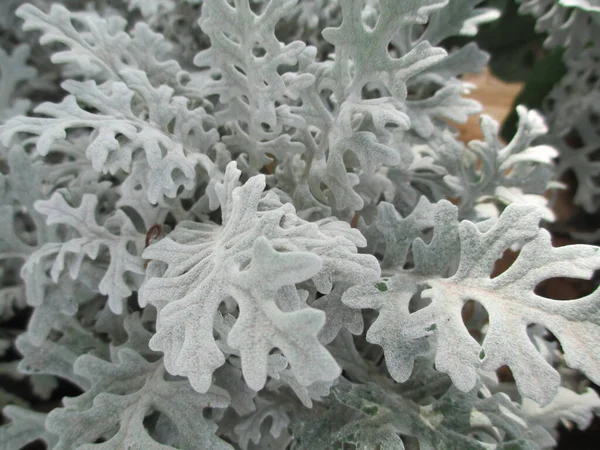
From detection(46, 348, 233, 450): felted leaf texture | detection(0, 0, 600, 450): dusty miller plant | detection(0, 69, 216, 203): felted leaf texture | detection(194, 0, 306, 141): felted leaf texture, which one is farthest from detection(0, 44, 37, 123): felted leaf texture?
detection(46, 348, 233, 450): felted leaf texture

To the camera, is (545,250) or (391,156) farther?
(391,156)

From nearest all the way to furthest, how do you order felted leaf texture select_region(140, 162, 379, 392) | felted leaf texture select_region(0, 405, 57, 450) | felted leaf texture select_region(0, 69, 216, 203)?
felted leaf texture select_region(140, 162, 379, 392)
felted leaf texture select_region(0, 69, 216, 203)
felted leaf texture select_region(0, 405, 57, 450)

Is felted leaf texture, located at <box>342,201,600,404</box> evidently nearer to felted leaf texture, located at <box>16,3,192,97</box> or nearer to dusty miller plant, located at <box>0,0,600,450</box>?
dusty miller plant, located at <box>0,0,600,450</box>

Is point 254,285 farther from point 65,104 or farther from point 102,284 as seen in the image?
point 65,104

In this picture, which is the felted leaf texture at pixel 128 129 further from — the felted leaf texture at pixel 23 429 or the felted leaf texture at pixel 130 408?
the felted leaf texture at pixel 23 429

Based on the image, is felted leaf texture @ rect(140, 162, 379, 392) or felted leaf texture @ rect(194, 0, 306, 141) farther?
felted leaf texture @ rect(194, 0, 306, 141)

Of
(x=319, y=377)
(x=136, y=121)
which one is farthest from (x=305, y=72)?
(x=319, y=377)

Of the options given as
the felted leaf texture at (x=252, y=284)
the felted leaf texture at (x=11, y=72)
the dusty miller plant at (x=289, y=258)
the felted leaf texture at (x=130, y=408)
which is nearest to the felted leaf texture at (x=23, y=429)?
the dusty miller plant at (x=289, y=258)

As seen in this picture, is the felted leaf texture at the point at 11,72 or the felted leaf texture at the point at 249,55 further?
the felted leaf texture at the point at 11,72
